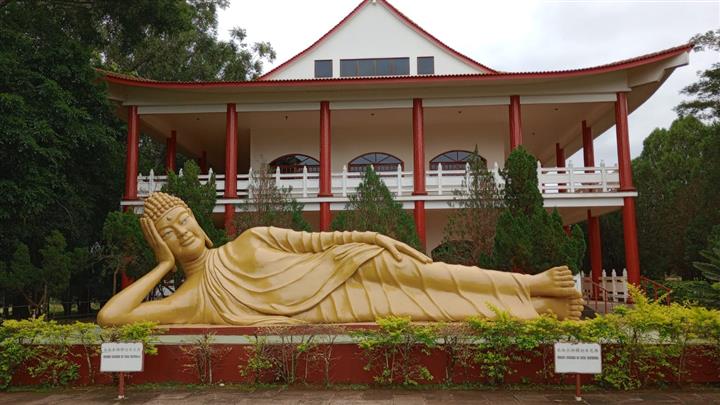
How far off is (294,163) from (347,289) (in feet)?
41.5

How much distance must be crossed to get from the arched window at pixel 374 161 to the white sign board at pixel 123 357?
1429 centimetres

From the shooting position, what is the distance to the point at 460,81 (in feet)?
52.3

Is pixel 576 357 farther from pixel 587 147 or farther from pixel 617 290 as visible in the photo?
pixel 587 147

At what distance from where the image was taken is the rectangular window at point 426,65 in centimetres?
1986

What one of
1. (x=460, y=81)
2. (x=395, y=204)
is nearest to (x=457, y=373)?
(x=395, y=204)

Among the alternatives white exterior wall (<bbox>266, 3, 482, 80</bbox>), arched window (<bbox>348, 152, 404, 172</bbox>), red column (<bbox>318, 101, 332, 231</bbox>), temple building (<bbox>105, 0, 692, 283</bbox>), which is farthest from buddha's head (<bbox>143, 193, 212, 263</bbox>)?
white exterior wall (<bbox>266, 3, 482, 80</bbox>)

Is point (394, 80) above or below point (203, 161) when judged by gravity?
above

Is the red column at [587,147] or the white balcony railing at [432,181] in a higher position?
the red column at [587,147]

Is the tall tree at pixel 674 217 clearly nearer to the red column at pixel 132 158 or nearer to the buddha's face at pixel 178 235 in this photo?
the buddha's face at pixel 178 235

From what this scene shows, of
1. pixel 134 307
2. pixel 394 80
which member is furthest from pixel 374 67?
pixel 134 307

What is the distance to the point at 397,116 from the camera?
61.1 ft

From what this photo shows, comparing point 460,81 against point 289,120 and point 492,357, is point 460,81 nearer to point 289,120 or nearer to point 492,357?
point 289,120

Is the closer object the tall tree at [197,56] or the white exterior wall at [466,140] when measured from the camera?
the white exterior wall at [466,140]

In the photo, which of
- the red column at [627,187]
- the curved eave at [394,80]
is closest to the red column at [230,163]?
the curved eave at [394,80]
